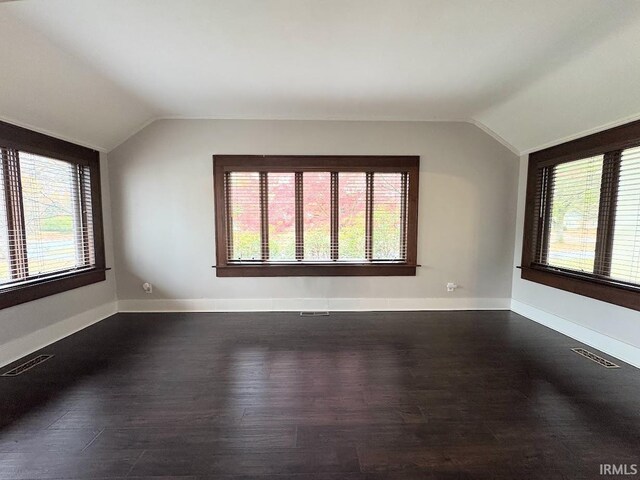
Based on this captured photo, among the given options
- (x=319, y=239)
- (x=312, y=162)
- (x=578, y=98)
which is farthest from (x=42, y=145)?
(x=578, y=98)

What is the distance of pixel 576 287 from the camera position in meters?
3.19

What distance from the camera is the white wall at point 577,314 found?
2.69 meters

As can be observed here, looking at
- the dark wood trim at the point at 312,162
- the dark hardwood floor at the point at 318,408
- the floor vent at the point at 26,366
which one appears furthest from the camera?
the dark wood trim at the point at 312,162

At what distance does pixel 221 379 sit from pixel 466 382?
2.04 metres

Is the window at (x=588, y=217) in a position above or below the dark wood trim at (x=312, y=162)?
below

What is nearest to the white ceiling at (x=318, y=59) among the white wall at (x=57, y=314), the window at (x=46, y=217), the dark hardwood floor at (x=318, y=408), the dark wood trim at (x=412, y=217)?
the window at (x=46, y=217)

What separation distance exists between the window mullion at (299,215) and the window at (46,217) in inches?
104

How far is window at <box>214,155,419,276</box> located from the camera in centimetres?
396

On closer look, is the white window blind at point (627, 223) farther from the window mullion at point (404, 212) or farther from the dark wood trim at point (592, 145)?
the window mullion at point (404, 212)

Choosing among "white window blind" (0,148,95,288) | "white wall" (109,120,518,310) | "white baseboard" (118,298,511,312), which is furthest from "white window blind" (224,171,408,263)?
"white window blind" (0,148,95,288)

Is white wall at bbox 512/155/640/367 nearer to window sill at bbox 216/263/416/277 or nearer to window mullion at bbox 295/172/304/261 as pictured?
window sill at bbox 216/263/416/277

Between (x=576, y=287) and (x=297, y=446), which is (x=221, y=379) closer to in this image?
(x=297, y=446)

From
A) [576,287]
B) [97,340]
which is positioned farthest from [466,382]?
[97,340]

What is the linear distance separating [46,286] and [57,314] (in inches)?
14.9
